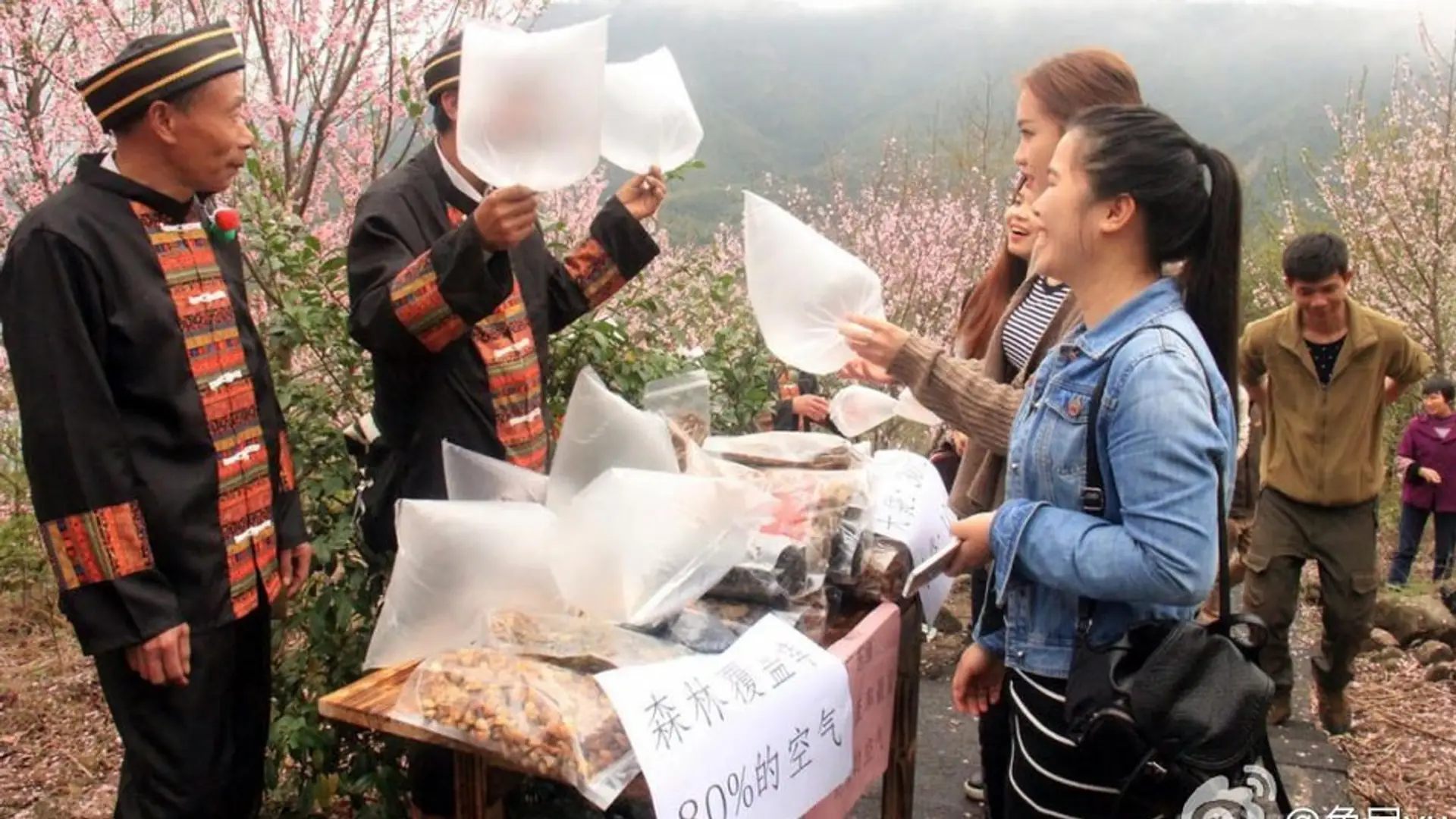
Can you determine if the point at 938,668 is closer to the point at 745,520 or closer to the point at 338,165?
the point at 745,520

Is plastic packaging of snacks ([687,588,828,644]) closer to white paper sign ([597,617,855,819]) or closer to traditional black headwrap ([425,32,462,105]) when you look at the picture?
white paper sign ([597,617,855,819])

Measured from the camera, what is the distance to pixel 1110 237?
159 centimetres

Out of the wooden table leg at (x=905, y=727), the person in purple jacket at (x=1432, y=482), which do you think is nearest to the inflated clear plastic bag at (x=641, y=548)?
the wooden table leg at (x=905, y=727)

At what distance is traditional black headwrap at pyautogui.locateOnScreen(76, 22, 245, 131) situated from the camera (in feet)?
6.15

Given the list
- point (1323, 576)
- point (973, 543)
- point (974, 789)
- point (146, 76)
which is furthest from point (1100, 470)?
Result: point (1323, 576)

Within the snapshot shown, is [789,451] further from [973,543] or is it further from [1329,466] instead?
[1329,466]

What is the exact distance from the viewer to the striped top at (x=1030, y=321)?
2238 mm

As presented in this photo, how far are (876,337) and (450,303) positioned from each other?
0.83m

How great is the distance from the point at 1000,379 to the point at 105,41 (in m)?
4.19

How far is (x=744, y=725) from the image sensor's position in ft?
4.80

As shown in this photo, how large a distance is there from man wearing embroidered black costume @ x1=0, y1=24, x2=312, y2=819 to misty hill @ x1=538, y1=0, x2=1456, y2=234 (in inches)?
663

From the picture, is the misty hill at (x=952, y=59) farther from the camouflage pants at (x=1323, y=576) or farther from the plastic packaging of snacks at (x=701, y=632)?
the plastic packaging of snacks at (x=701, y=632)

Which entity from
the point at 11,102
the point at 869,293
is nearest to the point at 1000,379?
the point at 869,293

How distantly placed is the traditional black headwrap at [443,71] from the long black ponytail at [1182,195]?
4.13 ft
